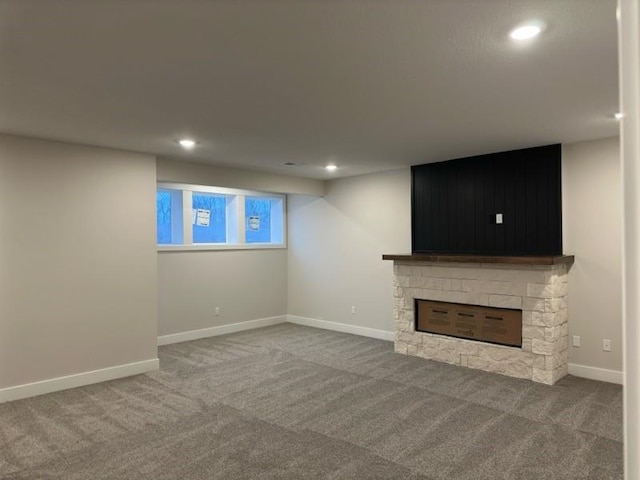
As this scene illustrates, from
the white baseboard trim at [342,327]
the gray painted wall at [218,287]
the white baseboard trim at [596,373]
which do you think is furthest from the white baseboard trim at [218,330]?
the white baseboard trim at [596,373]

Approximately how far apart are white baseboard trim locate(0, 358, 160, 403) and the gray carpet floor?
0.10 metres

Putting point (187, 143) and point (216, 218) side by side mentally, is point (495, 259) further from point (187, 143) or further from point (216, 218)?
point (216, 218)

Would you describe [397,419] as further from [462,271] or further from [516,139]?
[516,139]

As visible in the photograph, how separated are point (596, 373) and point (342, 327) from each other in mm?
Answer: 3425

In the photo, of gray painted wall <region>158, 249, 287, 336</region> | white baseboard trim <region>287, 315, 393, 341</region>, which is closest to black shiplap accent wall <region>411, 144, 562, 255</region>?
white baseboard trim <region>287, 315, 393, 341</region>

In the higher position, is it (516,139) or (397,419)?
(516,139)

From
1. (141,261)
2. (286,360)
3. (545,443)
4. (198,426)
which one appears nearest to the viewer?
(545,443)

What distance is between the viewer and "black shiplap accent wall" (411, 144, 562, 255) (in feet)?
15.3

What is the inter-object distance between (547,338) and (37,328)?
4926mm

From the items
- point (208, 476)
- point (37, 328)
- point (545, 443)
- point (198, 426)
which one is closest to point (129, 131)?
point (37, 328)

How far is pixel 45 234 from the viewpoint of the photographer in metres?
4.23

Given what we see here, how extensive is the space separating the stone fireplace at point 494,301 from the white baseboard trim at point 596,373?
0.16 meters

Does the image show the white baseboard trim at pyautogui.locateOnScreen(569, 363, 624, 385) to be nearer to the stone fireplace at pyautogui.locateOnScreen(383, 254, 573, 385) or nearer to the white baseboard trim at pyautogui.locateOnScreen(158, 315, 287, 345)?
the stone fireplace at pyautogui.locateOnScreen(383, 254, 573, 385)

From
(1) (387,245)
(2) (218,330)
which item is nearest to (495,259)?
(1) (387,245)
